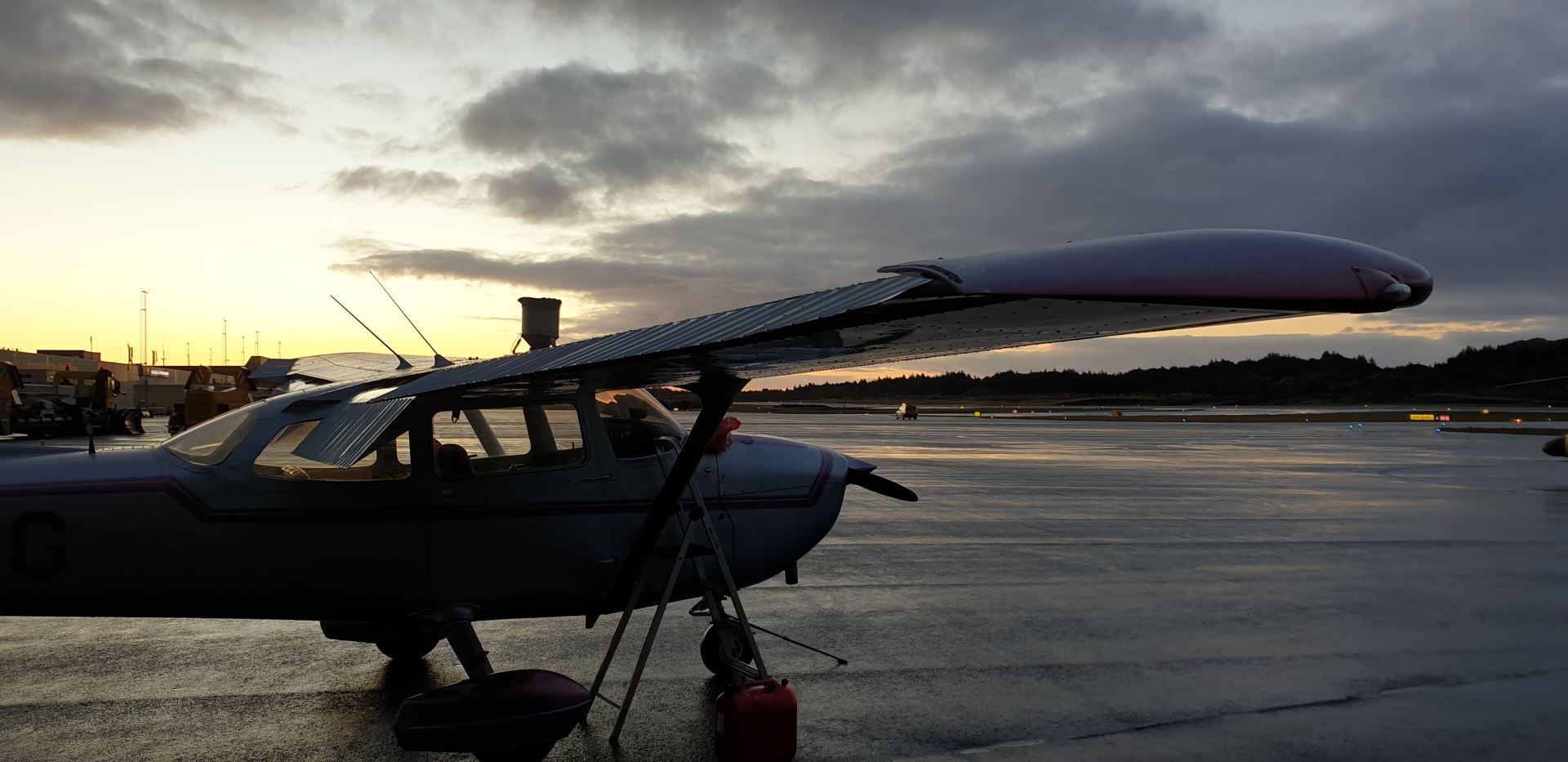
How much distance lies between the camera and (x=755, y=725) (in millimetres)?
4562

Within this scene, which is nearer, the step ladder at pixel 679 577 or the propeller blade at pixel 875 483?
the step ladder at pixel 679 577

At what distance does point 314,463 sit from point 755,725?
2727 mm

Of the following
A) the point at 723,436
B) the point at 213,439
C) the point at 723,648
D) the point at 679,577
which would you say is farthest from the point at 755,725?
the point at 213,439

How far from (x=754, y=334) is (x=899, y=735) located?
9.45 ft

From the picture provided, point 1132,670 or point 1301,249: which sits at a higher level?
point 1301,249

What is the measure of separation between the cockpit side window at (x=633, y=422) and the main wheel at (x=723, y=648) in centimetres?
128

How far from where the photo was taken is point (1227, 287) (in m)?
2.70

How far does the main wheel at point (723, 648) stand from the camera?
601 cm

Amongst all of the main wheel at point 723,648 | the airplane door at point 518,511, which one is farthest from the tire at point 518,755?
the main wheel at point 723,648

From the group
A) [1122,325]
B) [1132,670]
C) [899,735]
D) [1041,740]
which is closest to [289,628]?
[899,735]

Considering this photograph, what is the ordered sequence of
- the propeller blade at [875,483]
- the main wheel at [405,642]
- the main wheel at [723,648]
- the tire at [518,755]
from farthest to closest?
the propeller blade at [875,483] → the main wheel at [405,642] → the main wheel at [723,648] → the tire at [518,755]

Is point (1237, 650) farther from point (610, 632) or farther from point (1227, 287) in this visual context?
point (1227, 287)

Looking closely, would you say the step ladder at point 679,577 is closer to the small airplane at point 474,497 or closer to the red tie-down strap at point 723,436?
the small airplane at point 474,497

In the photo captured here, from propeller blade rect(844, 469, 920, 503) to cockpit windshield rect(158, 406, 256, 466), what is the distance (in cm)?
382
